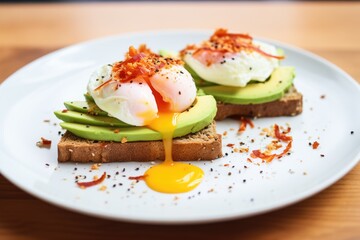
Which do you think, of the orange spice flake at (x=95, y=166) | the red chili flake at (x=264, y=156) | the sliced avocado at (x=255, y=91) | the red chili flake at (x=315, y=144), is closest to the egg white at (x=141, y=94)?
the orange spice flake at (x=95, y=166)

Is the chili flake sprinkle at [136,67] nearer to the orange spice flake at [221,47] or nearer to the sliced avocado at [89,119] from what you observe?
the sliced avocado at [89,119]

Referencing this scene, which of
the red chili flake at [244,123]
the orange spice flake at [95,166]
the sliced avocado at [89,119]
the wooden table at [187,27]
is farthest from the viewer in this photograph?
the red chili flake at [244,123]

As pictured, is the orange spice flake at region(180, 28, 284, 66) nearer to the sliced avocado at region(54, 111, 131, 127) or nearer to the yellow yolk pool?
the yellow yolk pool

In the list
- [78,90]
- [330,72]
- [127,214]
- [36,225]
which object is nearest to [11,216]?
[36,225]

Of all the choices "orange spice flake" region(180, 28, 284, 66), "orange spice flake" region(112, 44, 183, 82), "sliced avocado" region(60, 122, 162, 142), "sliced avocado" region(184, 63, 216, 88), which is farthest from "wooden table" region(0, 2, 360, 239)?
"sliced avocado" region(184, 63, 216, 88)

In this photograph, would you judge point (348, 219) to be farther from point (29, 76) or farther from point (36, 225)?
point (29, 76)

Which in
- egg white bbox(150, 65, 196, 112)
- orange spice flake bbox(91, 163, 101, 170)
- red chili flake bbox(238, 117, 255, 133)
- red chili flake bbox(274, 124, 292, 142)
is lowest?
orange spice flake bbox(91, 163, 101, 170)
